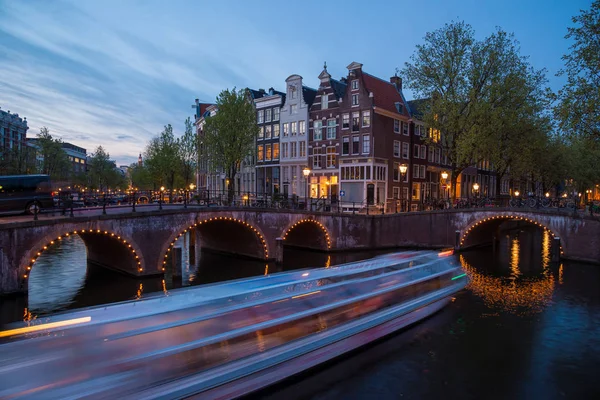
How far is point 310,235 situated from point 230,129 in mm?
14979

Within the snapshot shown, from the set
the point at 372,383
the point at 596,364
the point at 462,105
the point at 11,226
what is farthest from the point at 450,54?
the point at 11,226

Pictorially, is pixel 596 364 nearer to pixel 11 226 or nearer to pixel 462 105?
pixel 11 226

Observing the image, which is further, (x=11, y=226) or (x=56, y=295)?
(x=56, y=295)

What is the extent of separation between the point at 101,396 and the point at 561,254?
32.6 meters

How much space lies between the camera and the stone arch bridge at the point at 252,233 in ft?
63.2

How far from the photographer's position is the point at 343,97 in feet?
152

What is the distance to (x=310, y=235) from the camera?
119 ft

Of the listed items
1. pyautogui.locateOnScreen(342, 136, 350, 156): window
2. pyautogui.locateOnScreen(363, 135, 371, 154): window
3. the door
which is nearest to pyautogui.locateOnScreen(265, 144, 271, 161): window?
pyautogui.locateOnScreen(342, 136, 350, 156): window

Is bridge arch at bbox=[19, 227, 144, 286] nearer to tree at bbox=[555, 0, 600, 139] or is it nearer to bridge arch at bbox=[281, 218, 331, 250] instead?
bridge arch at bbox=[281, 218, 331, 250]

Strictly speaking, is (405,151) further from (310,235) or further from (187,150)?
(187,150)

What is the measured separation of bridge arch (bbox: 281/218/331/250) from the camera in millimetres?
34166

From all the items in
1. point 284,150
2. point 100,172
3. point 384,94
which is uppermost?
point 384,94

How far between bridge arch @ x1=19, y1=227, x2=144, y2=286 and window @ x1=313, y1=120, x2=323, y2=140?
2847cm

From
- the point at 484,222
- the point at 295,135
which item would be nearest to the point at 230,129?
the point at 295,135
